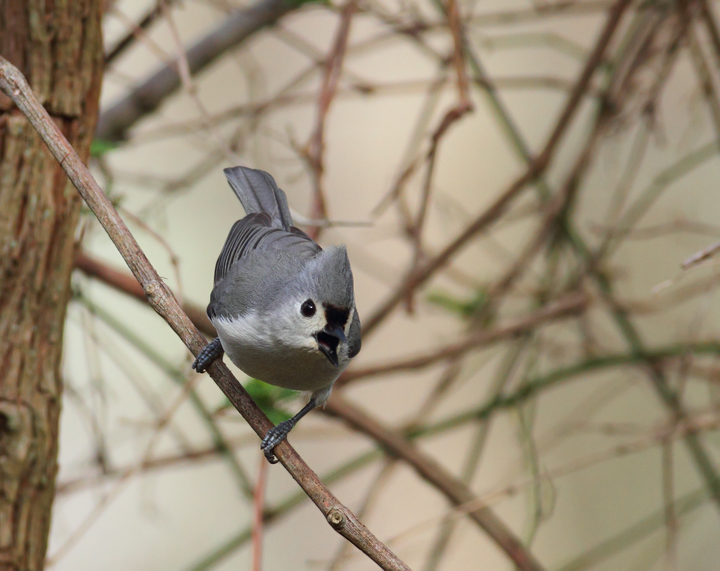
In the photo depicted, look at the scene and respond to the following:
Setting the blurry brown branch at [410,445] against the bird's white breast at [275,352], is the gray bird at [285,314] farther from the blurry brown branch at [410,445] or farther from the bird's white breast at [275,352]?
the blurry brown branch at [410,445]

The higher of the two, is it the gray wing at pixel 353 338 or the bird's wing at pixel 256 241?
the bird's wing at pixel 256 241

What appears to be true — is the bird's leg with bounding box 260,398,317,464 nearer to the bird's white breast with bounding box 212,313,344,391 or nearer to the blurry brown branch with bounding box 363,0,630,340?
the bird's white breast with bounding box 212,313,344,391

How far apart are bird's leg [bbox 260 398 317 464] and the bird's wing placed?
0.41 meters

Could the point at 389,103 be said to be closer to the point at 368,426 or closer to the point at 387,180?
the point at 387,180

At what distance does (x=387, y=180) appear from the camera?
358cm

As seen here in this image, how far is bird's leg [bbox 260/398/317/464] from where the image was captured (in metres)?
1.59

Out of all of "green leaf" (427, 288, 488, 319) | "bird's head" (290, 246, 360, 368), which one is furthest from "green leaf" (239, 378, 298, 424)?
"green leaf" (427, 288, 488, 319)

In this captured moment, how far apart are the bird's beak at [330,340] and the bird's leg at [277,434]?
203 millimetres

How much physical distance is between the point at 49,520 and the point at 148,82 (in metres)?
1.85

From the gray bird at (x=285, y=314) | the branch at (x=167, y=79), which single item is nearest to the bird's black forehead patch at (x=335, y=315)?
the gray bird at (x=285, y=314)

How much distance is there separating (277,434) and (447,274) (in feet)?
6.14

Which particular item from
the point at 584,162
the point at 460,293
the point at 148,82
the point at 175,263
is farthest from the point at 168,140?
the point at 175,263

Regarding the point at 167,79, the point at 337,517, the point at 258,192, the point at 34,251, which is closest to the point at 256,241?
the point at 258,192

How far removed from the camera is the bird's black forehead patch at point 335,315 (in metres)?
1.74
